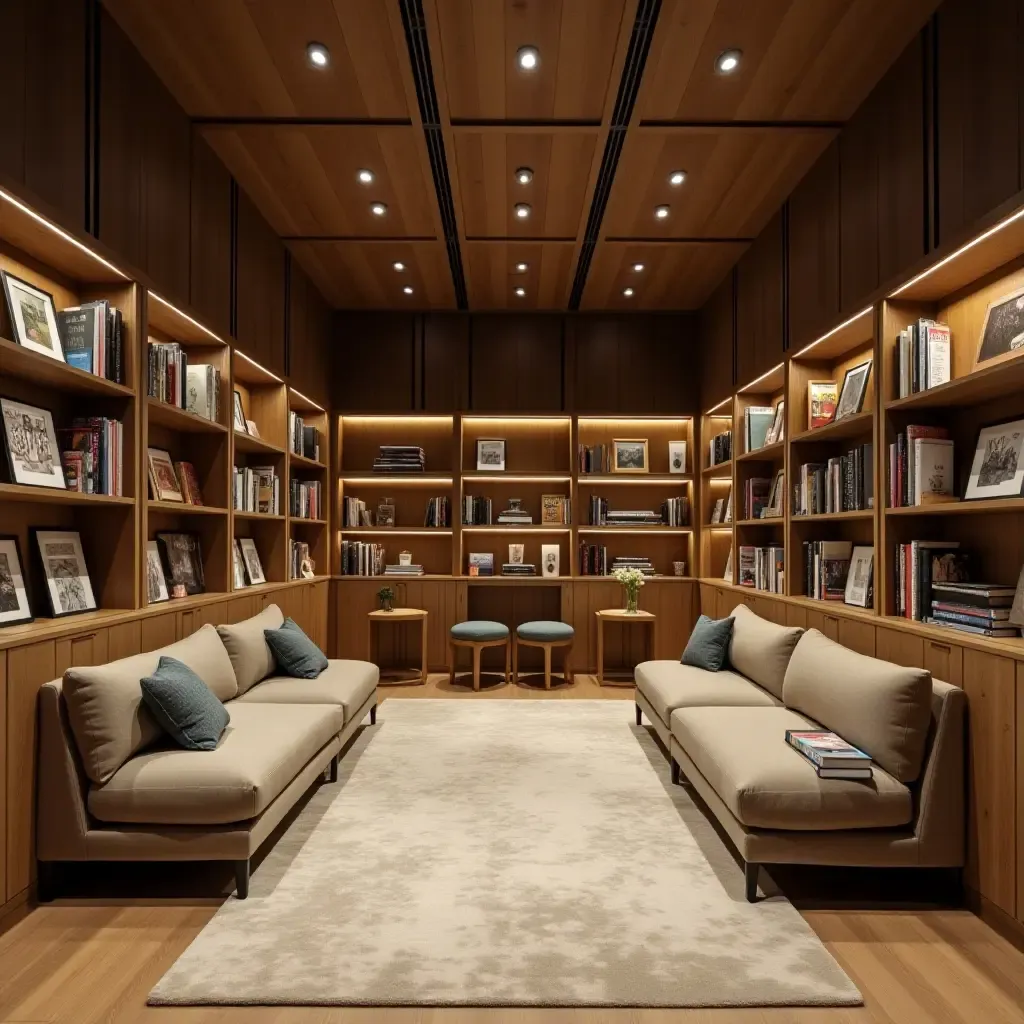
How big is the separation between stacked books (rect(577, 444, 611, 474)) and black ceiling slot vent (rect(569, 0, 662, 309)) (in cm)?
180

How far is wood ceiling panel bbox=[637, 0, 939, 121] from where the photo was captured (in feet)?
9.35

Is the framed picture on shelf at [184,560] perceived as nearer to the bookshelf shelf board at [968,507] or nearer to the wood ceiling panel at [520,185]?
the wood ceiling panel at [520,185]

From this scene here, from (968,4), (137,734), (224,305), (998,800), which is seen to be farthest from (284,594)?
(968,4)

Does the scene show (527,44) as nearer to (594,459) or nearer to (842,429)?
(842,429)

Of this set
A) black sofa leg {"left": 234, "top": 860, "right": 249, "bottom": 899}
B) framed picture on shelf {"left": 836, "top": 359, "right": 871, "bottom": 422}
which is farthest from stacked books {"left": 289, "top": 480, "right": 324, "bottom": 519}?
framed picture on shelf {"left": 836, "top": 359, "right": 871, "bottom": 422}

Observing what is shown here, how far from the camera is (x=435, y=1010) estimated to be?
1957mm

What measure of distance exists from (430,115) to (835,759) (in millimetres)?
3357

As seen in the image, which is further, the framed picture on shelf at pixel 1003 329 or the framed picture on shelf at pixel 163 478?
the framed picture on shelf at pixel 163 478

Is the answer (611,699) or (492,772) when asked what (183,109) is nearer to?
(492,772)

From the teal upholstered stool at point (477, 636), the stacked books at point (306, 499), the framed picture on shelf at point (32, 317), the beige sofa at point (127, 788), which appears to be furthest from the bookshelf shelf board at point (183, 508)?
the teal upholstered stool at point (477, 636)

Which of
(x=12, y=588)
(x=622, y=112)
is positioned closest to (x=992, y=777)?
(x=622, y=112)

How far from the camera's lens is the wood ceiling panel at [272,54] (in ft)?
9.47

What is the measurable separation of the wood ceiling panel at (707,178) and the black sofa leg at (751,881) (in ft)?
11.0

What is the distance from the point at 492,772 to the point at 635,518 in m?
→ 3.37
